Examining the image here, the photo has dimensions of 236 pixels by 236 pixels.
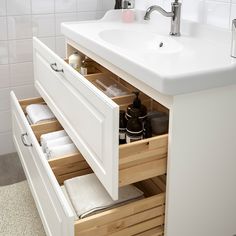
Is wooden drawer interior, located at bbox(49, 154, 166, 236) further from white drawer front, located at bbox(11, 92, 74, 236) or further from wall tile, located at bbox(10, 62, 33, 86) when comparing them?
wall tile, located at bbox(10, 62, 33, 86)

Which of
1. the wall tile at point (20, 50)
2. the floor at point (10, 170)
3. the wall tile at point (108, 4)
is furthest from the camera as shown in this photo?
the wall tile at point (108, 4)

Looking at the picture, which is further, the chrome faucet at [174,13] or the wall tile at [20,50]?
the wall tile at [20,50]

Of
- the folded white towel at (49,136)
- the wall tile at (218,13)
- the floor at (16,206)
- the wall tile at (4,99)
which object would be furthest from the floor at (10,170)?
the wall tile at (218,13)

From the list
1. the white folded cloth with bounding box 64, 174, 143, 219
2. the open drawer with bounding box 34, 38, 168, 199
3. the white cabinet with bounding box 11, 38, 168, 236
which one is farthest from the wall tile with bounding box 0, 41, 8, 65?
the white folded cloth with bounding box 64, 174, 143, 219

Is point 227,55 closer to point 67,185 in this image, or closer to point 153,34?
point 153,34

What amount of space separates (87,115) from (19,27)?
118 centimetres

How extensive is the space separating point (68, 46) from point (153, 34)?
0.47m

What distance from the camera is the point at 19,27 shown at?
2.24 metres

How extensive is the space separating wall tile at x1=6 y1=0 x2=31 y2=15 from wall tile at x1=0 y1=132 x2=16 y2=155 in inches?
29.0

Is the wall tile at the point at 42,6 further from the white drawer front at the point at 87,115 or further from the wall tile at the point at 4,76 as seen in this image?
the white drawer front at the point at 87,115

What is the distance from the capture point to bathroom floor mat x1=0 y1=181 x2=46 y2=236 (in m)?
1.74

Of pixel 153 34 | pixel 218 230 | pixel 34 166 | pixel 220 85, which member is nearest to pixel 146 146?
pixel 220 85

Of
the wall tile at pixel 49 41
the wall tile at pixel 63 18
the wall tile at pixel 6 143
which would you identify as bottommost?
the wall tile at pixel 6 143

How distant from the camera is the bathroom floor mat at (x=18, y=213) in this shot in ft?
5.70
